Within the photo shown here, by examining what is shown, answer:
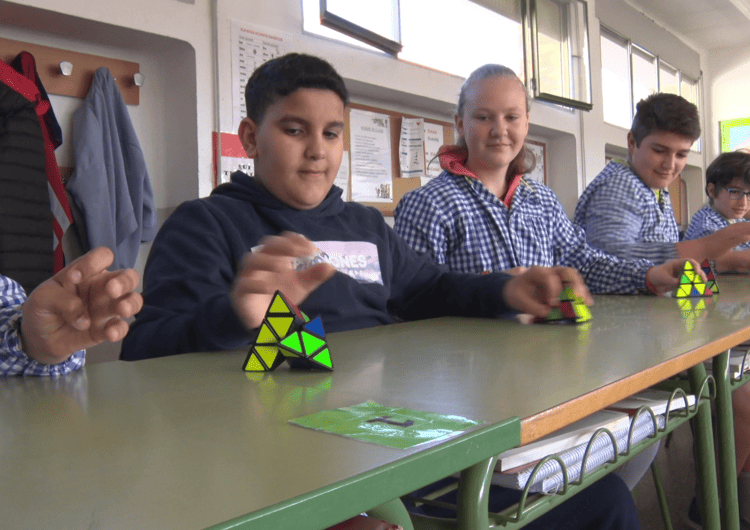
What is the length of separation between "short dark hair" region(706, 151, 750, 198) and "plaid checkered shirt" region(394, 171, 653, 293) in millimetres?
1638

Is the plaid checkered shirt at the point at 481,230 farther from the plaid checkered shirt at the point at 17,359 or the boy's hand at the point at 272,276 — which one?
the plaid checkered shirt at the point at 17,359

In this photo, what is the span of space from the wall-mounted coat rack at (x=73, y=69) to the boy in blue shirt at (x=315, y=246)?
1.32 meters

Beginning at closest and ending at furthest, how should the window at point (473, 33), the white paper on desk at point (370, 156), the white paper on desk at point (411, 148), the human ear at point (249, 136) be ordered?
the human ear at point (249, 136) < the window at point (473, 33) < the white paper on desk at point (370, 156) < the white paper on desk at point (411, 148)

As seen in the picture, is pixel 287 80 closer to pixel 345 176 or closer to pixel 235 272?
pixel 235 272

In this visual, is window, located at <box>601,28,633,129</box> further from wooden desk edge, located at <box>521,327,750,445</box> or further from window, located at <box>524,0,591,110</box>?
wooden desk edge, located at <box>521,327,750,445</box>

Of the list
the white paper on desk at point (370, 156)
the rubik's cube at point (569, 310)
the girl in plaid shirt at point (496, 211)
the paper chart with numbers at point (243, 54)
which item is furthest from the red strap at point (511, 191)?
the white paper on desk at point (370, 156)

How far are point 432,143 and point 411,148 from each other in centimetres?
18

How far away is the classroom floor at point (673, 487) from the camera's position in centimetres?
176

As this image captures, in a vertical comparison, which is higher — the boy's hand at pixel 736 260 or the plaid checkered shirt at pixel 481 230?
the plaid checkered shirt at pixel 481 230

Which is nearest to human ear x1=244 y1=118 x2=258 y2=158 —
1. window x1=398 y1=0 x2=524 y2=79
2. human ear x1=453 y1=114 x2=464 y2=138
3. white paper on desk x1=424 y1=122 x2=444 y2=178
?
human ear x1=453 y1=114 x2=464 y2=138

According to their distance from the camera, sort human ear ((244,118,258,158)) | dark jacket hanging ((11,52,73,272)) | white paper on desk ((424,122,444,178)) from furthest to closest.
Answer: white paper on desk ((424,122,444,178)), dark jacket hanging ((11,52,73,272)), human ear ((244,118,258,158))

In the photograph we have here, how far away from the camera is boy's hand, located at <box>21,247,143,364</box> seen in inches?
25.6

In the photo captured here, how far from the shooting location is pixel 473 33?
387cm

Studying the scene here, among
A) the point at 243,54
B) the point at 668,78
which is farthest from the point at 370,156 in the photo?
the point at 668,78
